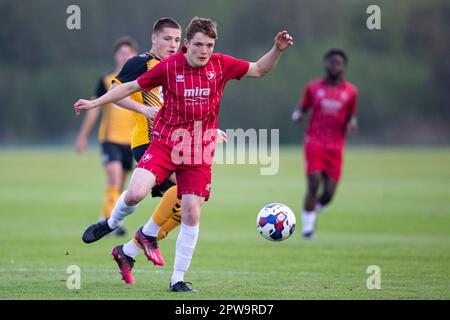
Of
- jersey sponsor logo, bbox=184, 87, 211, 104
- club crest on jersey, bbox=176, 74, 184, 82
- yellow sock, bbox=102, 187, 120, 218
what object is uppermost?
club crest on jersey, bbox=176, 74, 184, 82

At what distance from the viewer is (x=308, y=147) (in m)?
13.9

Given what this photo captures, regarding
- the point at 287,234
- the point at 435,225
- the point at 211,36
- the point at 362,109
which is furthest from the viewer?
the point at 362,109

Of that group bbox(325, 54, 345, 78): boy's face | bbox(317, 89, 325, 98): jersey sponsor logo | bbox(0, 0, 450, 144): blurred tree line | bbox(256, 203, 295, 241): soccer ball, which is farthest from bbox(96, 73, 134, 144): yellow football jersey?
bbox(0, 0, 450, 144): blurred tree line

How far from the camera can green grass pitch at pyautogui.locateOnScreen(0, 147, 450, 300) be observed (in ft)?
26.7

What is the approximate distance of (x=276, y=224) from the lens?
27.6 feet

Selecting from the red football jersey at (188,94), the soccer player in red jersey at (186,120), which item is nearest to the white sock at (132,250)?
the soccer player in red jersey at (186,120)

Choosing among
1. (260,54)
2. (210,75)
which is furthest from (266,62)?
(260,54)

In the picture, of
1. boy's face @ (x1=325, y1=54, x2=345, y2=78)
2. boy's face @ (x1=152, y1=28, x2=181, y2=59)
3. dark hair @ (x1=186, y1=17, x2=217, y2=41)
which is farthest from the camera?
boy's face @ (x1=325, y1=54, x2=345, y2=78)

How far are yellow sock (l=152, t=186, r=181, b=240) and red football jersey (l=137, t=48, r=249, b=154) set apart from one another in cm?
85

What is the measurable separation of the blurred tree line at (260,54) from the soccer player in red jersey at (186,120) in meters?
41.6

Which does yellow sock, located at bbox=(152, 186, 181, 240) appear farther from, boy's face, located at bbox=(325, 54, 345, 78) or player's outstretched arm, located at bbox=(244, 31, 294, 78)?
boy's face, located at bbox=(325, 54, 345, 78)

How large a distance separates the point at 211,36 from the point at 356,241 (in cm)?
646

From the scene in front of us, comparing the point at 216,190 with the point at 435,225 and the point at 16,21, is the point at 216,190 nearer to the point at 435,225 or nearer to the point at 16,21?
the point at 435,225
